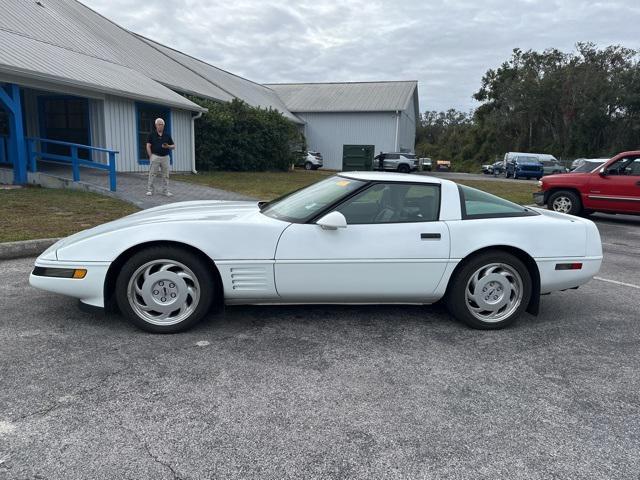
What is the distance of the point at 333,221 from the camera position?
348 centimetres

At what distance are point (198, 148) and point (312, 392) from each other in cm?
1837

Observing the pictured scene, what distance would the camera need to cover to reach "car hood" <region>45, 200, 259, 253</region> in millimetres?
3645

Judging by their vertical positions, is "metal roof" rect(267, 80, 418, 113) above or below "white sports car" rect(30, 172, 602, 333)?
above

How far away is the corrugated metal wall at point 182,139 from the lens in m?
17.7

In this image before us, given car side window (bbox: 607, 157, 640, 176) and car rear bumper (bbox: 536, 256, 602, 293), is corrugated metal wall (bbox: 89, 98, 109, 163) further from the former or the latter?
car rear bumper (bbox: 536, 256, 602, 293)

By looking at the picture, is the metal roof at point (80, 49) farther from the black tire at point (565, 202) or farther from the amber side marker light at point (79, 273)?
the black tire at point (565, 202)

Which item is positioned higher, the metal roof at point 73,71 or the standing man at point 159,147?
the metal roof at point 73,71

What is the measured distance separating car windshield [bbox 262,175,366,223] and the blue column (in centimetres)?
947

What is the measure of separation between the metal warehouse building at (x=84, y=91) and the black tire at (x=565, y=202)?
32.5 feet

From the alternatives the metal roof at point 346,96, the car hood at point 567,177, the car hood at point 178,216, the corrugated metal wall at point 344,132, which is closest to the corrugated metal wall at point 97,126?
the car hood at point 178,216

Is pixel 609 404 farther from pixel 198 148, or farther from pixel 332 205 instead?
pixel 198 148

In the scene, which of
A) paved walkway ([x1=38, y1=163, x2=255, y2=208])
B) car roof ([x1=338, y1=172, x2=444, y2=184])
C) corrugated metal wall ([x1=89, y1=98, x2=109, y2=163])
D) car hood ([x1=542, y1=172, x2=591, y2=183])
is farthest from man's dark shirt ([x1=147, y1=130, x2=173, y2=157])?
car hood ([x1=542, y1=172, x2=591, y2=183])

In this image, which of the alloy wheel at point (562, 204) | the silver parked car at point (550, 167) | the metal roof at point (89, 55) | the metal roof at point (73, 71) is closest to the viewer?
the alloy wheel at point (562, 204)

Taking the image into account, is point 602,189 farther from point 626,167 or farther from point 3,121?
point 3,121
